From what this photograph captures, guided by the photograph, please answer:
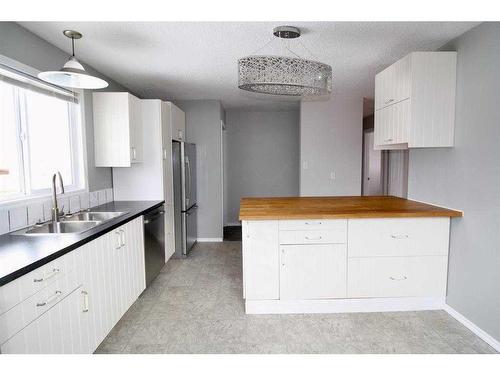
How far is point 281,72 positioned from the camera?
6.73 ft

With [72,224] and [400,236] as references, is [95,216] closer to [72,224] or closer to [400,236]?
[72,224]

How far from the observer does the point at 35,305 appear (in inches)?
54.7

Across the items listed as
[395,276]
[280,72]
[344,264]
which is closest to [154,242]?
[344,264]

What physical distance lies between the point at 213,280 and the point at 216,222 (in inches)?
66.3

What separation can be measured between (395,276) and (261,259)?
1132 mm

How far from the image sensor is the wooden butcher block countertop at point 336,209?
240cm

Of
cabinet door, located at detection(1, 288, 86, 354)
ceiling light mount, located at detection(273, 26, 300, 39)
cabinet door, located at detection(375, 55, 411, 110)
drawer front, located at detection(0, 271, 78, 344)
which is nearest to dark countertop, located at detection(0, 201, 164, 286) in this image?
drawer front, located at detection(0, 271, 78, 344)

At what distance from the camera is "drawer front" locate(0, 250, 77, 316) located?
48.1 inches

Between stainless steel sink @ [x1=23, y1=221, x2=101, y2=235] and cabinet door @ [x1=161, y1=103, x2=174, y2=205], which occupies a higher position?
cabinet door @ [x1=161, y1=103, x2=174, y2=205]

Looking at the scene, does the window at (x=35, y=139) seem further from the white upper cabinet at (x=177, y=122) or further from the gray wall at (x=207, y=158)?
the gray wall at (x=207, y=158)

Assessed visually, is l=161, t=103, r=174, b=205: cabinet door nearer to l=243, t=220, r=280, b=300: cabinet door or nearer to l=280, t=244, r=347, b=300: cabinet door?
l=243, t=220, r=280, b=300: cabinet door

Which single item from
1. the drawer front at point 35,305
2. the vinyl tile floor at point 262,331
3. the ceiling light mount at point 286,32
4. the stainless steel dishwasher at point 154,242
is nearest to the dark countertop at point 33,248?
the drawer front at point 35,305
